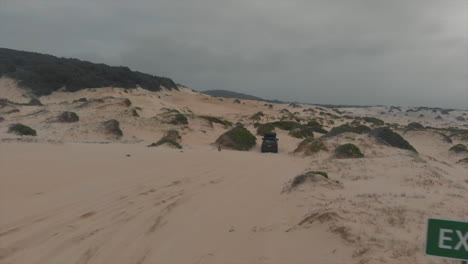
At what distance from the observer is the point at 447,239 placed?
11.1ft

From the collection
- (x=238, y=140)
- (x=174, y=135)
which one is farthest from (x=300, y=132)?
(x=174, y=135)

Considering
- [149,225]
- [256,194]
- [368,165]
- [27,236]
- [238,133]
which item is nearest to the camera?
[27,236]

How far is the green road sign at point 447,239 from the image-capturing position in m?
3.32

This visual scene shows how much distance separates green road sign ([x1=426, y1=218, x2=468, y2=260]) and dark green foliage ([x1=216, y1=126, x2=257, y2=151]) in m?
22.3

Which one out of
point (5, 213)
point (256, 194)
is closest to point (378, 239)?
point (256, 194)

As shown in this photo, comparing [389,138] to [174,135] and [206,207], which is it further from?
[206,207]

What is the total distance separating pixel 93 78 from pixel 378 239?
64984 mm

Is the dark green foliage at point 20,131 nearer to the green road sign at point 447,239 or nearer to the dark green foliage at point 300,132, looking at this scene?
the dark green foliage at point 300,132

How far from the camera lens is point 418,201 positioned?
26.8ft

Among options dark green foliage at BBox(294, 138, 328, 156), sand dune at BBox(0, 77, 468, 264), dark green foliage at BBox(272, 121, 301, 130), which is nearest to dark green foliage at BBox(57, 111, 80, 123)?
sand dune at BBox(0, 77, 468, 264)

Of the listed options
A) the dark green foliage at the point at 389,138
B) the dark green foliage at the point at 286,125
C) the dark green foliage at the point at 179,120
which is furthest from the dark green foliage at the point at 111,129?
the dark green foliage at the point at 389,138

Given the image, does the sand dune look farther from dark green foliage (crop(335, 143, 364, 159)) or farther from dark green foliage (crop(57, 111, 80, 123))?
dark green foliage (crop(57, 111, 80, 123))

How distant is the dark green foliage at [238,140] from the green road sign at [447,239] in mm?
22347

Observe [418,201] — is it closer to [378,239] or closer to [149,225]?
[378,239]
